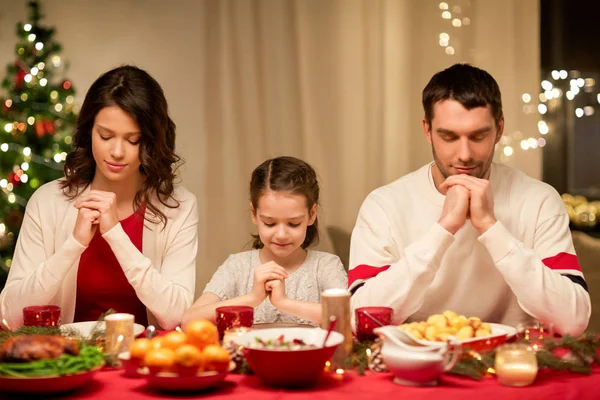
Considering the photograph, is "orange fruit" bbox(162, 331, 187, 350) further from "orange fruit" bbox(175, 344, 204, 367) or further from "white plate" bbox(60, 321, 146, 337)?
"white plate" bbox(60, 321, 146, 337)

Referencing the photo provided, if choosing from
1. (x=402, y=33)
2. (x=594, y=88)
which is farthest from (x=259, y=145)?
(x=594, y=88)

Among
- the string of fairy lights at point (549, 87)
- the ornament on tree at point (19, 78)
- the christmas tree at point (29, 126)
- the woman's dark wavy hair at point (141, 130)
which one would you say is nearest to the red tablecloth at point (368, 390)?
the woman's dark wavy hair at point (141, 130)

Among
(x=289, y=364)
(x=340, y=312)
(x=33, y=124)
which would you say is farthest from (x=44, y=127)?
(x=289, y=364)

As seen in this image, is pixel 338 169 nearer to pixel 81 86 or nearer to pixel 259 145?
pixel 259 145

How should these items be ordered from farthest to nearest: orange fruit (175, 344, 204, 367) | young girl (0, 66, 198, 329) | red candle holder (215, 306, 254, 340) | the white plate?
young girl (0, 66, 198, 329) < the white plate < red candle holder (215, 306, 254, 340) < orange fruit (175, 344, 204, 367)

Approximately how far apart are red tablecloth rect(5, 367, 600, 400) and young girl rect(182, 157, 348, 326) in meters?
0.67

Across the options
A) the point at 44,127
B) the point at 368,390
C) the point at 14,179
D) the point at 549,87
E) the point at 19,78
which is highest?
the point at 19,78

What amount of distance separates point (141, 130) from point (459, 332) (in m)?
1.29

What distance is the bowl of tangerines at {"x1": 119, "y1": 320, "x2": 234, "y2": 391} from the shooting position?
1585 millimetres

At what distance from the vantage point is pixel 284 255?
2.62 metres

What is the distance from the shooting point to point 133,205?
108 inches

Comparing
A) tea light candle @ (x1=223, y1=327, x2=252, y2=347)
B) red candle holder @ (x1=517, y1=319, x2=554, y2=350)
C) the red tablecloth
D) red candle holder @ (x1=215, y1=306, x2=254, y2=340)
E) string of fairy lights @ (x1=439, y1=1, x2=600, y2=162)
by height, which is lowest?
the red tablecloth

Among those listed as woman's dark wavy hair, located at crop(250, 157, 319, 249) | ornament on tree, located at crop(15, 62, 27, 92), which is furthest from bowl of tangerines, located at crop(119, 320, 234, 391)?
ornament on tree, located at crop(15, 62, 27, 92)

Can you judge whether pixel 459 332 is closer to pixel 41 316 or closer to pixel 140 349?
pixel 140 349
